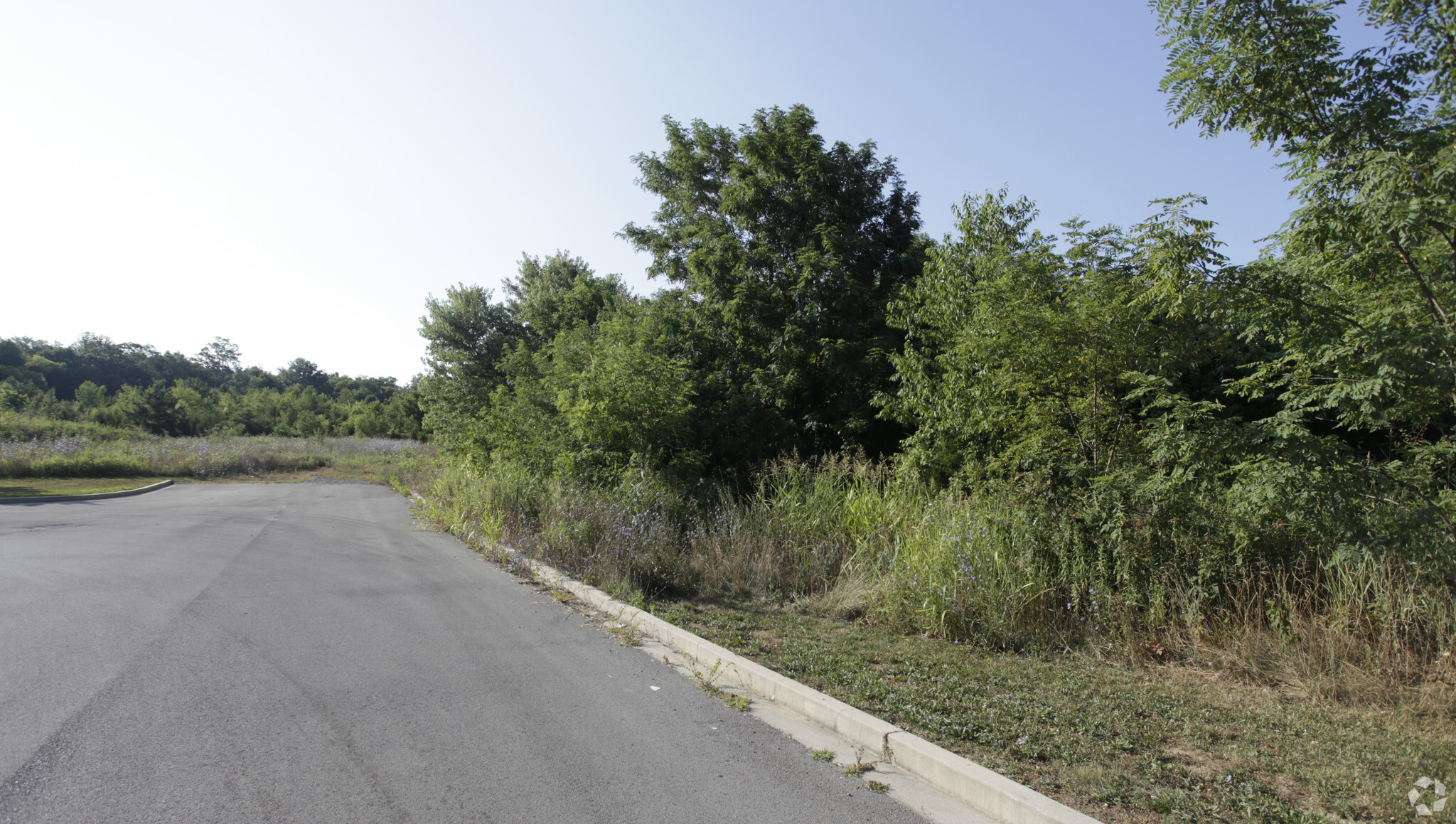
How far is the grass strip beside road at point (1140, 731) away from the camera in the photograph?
3.20m

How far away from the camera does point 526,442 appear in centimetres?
1427

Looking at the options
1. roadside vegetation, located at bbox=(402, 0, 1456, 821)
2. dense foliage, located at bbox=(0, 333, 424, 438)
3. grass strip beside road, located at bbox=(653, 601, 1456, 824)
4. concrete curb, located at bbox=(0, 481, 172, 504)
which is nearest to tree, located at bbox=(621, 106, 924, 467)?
roadside vegetation, located at bbox=(402, 0, 1456, 821)

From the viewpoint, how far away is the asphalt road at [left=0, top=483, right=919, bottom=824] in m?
3.24

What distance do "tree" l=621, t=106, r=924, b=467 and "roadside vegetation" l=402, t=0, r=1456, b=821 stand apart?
133 inches

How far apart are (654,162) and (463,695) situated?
1941 centimetres

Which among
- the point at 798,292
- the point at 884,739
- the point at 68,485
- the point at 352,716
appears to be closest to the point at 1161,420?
the point at 884,739

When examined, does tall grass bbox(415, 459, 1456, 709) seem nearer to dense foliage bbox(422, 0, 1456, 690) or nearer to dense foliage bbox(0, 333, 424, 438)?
dense foliage bbox(422, 0, 1456, 690)

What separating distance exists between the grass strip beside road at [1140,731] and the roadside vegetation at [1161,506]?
25 millimetres

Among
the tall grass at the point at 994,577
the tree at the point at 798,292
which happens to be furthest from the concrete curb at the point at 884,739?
the tree at the point at 798,292

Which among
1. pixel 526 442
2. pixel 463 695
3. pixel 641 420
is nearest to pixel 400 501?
pixel 526 442

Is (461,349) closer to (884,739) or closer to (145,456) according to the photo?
(145,456)

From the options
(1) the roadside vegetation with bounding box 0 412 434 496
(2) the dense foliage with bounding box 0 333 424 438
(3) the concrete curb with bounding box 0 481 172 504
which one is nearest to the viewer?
(3) the concrete curb with bounding box 0 481 172 504

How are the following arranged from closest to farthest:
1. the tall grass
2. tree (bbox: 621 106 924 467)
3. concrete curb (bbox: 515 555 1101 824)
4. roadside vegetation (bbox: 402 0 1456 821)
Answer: concrete curb (bbox: 515 555 1101 824)
roadside vegetation (bbox: 402 0 1456 821)
the tall grass
tree (bbox: 621 106 924 467)

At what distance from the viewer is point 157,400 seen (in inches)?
2148
